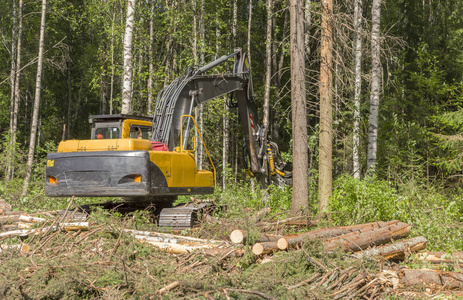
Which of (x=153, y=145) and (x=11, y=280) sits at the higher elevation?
(x=153, y=145)

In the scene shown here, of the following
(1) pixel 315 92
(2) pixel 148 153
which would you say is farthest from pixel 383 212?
(1) pixel 315 92

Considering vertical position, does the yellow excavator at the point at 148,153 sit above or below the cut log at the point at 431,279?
above

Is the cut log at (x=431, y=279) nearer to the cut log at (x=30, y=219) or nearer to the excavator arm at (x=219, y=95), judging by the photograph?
the excavator arm at (x=219, y=95)

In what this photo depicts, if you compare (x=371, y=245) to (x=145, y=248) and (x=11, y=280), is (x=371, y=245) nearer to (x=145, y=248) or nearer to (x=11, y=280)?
(x=145, y=248)

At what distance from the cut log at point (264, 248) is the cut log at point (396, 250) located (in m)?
1.16

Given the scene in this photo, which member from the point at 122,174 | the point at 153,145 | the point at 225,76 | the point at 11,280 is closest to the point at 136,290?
the point at 11,280

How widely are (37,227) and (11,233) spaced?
0.43 metres

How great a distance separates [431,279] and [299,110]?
16.0 feet

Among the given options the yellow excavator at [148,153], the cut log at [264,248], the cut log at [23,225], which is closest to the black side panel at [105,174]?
the yellow excavator at [148,153]

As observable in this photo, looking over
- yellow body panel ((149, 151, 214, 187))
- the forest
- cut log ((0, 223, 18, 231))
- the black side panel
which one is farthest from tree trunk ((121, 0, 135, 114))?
cut log ((0, 223, 18, 231))

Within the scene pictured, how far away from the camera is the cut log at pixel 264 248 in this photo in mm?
6633

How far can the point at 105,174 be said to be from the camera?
8836 millimetres

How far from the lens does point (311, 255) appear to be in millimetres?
6559

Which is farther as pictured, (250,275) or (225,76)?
(225,76)
